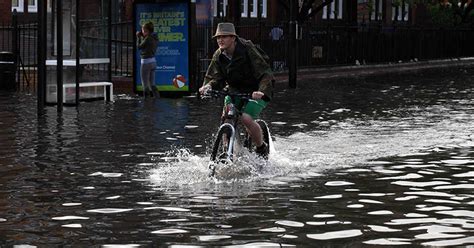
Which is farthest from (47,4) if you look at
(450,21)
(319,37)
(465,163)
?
(450,21)

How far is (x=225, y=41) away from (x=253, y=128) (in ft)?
3.46

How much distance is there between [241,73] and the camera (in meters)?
12.2

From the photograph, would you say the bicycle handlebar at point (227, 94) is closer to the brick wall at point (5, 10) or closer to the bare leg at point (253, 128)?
the bare leg at point (253, 128)

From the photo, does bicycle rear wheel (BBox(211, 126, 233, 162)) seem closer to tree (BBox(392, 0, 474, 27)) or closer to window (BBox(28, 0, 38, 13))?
window (BBox(28, 0, 38, 13))

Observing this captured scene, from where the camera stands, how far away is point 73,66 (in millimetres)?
23547

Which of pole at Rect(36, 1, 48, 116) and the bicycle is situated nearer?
the bicycle

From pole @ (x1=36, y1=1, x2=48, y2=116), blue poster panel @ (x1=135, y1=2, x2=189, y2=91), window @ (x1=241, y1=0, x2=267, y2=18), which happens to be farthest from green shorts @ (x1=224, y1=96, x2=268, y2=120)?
window @ (x1=241, y1=0, x2=267, y2=18)

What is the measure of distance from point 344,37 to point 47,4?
79.8 feet

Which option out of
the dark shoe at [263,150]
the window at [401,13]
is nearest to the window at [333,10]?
the window at [401,13]

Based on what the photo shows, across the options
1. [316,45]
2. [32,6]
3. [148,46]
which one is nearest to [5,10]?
[32,6]

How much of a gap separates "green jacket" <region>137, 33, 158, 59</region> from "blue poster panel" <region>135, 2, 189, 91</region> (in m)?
0.76

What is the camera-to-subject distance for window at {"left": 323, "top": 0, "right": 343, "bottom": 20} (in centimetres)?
6328

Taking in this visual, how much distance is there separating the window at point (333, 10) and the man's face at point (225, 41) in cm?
5099

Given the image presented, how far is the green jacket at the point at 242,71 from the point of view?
476 inches
